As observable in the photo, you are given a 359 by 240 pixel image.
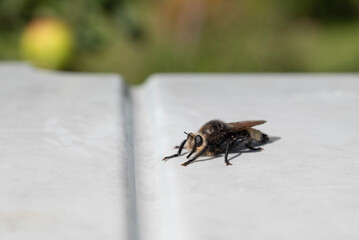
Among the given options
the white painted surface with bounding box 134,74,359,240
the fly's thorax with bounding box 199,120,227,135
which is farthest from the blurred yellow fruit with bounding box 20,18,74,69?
the fly's thorax with bounding box 199,120,227,135

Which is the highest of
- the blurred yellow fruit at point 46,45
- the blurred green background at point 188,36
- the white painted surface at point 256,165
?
the blurred green background at point 188,36

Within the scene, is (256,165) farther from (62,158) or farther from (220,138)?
(62,158)

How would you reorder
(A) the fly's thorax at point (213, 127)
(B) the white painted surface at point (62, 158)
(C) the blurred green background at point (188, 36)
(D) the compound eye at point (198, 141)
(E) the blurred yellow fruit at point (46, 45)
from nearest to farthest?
(B) the white painted surface at point (62, 158), (D) the compound eye at point (198, 141), (A) the fly's thorax at point (213, 127), (E) the blurred yellow fruit at point (46, 45), (C) the blurred green background at point (188, 36)

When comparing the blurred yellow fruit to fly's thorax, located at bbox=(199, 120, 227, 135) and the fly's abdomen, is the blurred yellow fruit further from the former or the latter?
the fly's abdomen

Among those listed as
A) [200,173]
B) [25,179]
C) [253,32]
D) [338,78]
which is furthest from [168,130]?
[253,32]

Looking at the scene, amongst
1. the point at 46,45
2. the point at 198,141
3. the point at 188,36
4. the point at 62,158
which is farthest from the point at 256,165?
the point at 188,36

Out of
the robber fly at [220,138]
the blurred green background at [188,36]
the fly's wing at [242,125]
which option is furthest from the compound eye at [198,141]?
the blurred green background at [188,36]

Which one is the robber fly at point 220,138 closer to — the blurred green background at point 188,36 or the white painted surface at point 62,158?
the white painted surface at point 62,158
